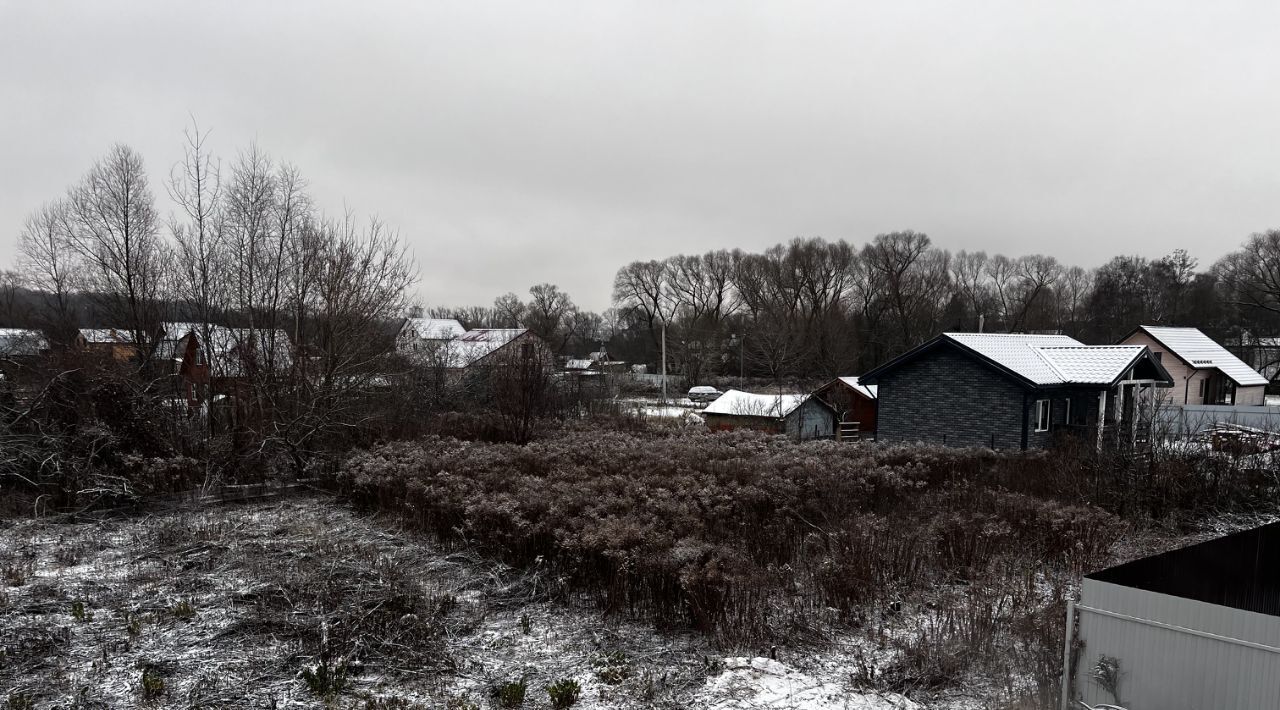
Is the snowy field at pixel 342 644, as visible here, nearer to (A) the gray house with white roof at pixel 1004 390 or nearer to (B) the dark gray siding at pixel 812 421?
(A) the gray house with white roof at pixel 1004 390

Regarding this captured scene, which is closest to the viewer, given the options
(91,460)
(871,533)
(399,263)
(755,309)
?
(871,533)

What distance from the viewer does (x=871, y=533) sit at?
878cm

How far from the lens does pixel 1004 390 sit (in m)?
18.9

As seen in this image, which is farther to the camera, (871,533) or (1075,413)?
(1075,413)

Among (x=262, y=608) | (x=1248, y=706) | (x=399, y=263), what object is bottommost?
(x=262, y=608)

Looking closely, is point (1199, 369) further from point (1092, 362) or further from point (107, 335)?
point (107, 335)

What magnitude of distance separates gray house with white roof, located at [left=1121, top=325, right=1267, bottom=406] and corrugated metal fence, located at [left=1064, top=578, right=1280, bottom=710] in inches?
1394

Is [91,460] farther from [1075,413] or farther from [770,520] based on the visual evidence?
[1075,413]

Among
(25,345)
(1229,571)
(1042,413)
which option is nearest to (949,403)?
(1042,413)

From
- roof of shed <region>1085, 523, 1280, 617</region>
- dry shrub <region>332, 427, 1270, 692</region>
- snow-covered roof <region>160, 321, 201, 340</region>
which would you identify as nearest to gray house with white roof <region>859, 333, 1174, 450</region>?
dry shrub <region>332, 427, 1270, 692</region>

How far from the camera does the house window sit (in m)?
19.1

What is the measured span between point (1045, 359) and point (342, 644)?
1968 cm

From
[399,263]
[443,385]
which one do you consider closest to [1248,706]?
[399,263]

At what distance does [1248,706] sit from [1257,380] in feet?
136
